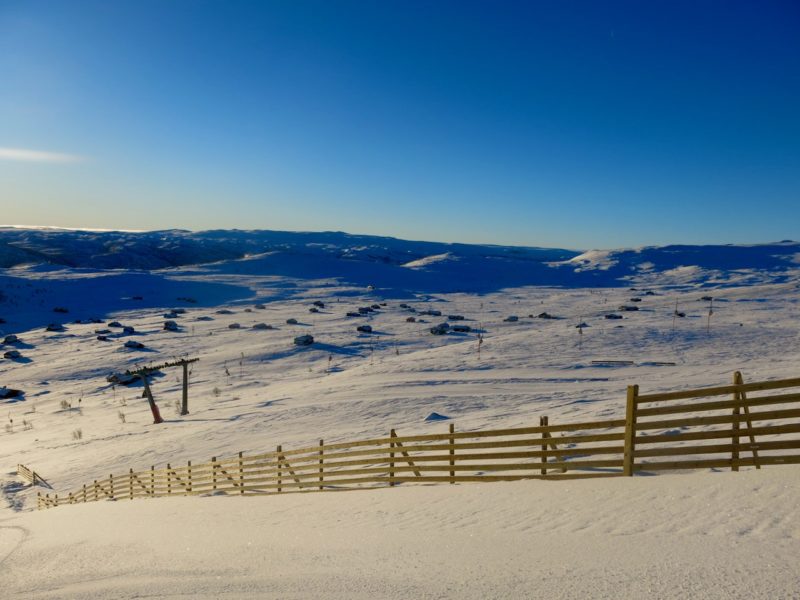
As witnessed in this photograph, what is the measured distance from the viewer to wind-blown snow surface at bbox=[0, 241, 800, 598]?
511 cm

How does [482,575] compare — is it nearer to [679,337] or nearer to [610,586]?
[610,586]

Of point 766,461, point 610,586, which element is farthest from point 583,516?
point 766,461

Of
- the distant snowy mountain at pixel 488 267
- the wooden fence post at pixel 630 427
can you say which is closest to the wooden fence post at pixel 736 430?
the wooden fence post at pixel 630 427

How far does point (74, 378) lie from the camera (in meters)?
37.6

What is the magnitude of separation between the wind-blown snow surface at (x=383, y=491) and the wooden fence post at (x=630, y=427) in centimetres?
40

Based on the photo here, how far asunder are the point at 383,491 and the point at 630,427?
4645mm

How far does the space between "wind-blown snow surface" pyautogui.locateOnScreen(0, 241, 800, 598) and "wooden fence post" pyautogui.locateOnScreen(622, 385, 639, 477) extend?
1.30ft

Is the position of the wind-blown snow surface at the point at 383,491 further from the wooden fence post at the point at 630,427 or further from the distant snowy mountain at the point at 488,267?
the distant snowy mountain at the point at 488,267

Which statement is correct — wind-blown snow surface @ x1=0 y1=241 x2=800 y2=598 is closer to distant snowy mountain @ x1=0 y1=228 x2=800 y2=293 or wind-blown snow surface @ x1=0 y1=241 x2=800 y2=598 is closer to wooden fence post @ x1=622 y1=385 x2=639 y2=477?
wooden fence post @ x1=622 y1=385 x2=639 y2=477

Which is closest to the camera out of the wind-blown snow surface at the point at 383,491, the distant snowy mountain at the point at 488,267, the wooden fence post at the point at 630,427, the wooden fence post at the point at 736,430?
the wind-blown snow surface at the point at 383,491

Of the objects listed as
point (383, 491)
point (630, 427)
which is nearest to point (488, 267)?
point (383, 491)

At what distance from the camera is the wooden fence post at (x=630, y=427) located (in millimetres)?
7429

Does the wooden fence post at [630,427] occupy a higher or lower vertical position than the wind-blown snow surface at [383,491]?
higher

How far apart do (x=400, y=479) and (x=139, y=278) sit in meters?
90.5
